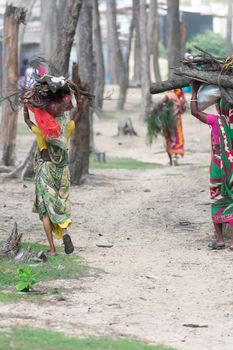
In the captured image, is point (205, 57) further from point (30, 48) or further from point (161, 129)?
point (30, 48)

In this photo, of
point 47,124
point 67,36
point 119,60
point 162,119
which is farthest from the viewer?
point 119,60

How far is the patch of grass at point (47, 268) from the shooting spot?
30.4 ft

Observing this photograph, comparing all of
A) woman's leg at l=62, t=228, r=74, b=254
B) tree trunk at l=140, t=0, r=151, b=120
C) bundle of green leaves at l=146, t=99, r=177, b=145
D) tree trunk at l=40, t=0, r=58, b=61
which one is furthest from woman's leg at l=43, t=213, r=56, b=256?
tree trunk at l=40, t=0, r=58, b=61

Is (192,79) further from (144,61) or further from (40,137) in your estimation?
(144,61)

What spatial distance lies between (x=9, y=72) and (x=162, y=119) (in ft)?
13.1

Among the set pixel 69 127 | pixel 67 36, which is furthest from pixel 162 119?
pixel 69 127

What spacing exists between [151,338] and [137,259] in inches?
128

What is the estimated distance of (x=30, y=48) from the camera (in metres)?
56.0

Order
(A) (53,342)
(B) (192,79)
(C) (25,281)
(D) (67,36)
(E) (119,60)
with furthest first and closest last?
(E) (119,60), (D) (67,36), (B) (192,79), (C) (25,281), (A) (53,342)

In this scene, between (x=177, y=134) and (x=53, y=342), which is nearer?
(x=53, y=342)

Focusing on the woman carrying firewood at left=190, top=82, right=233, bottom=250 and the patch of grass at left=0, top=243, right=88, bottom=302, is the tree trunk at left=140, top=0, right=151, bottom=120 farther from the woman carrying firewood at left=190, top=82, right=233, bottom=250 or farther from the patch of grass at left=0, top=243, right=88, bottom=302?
the patch of grass at left=0, top=243, right=88, bottom=302

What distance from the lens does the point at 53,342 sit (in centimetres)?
691

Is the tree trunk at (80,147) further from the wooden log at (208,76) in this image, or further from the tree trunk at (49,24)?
the tree trunk at (49,24)

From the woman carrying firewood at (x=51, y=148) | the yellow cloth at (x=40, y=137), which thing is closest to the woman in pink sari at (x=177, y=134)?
the woman carrying firewood at (x=51, y=148)
